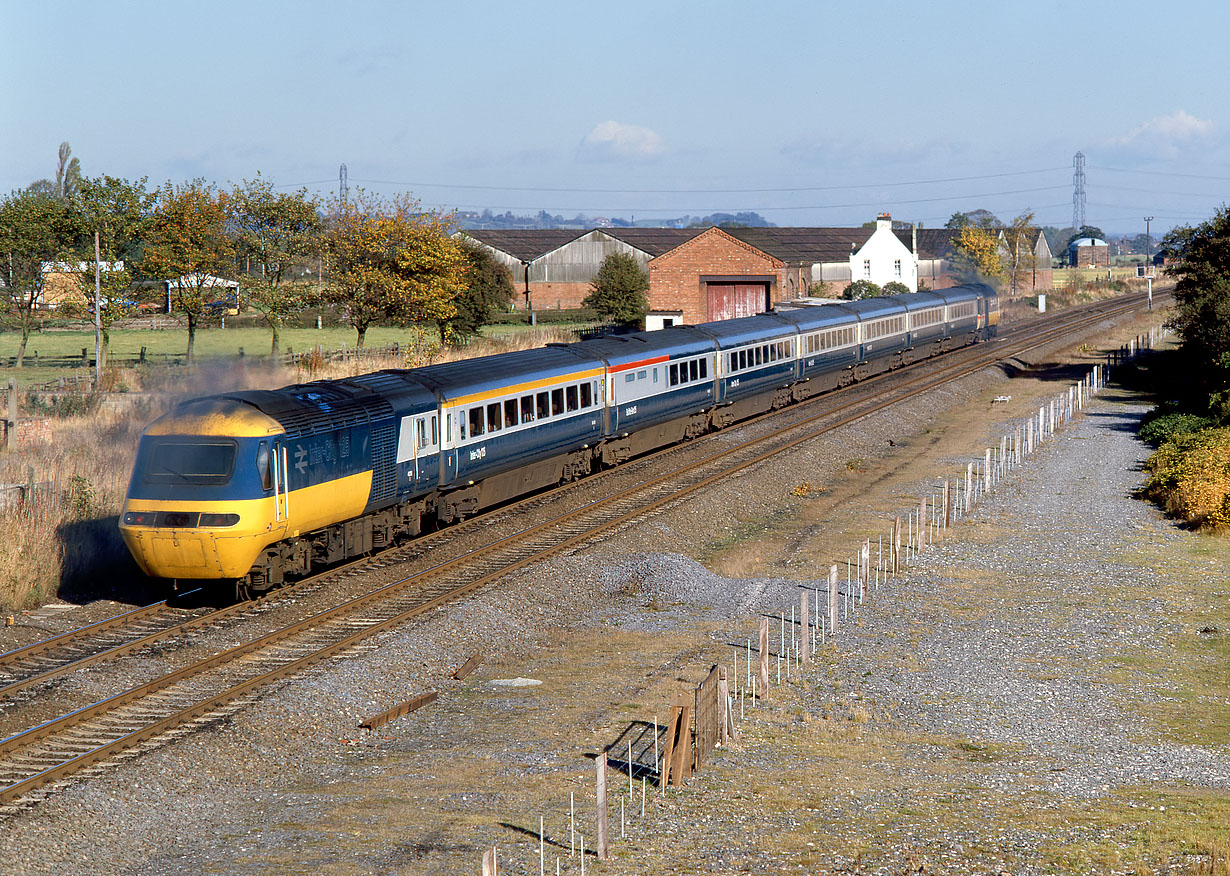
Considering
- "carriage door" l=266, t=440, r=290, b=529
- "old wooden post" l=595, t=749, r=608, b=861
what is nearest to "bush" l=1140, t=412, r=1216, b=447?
"carriage door" l=266, t=440, r=290, b=529

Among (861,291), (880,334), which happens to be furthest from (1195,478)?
(861,291)

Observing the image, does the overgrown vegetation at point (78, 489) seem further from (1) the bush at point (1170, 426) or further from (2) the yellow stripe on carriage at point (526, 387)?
(1) the bush at point (1170, 426)

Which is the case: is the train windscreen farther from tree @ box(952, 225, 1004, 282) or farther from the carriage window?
tree @ box(952, 225, 1004, 282)

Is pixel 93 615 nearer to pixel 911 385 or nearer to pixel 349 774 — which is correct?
pixel 349 774

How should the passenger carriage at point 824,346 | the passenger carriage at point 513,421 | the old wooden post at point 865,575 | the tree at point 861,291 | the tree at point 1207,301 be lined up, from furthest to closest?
the tree at point 861,291 < the passenger carriage at point 824,346 < the tree at point 1207,301 < the passenger carriage at point 513,421 < the old wooden post at point 865,575

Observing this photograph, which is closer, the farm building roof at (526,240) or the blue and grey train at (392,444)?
the blue and grey train at (392,444)

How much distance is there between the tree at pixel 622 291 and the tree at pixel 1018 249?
55308mm

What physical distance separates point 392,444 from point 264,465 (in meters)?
3.67

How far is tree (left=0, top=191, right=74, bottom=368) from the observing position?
171ft

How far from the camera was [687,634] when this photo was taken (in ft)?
62.2

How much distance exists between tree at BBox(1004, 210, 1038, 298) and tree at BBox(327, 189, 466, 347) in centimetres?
7925

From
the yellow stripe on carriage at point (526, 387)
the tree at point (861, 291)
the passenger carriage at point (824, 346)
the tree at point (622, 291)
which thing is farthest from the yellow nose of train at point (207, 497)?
the tree at point (861, 291)

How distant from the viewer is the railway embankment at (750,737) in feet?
36.4

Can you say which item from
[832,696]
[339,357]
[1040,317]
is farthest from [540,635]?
[1040,317]
